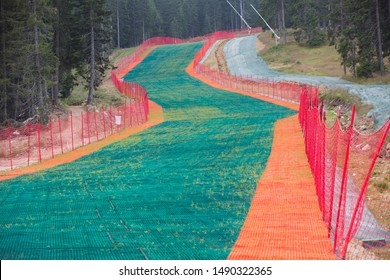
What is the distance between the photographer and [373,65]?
3856cm

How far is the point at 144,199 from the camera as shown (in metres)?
12.9

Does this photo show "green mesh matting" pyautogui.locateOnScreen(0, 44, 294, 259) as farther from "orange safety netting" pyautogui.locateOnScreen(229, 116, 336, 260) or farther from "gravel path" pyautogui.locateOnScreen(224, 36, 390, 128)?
"gravel path" pyautogui.locateOnScreen(224, 36, 390, 128)

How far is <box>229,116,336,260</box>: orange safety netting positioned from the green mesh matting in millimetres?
317

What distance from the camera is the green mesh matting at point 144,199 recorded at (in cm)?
934

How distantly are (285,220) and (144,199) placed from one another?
3.72m

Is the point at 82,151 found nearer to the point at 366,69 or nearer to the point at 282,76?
the point at 366,69

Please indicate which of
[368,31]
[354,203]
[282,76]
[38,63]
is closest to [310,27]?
[282,76]

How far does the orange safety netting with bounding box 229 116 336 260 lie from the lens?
29.3 ft

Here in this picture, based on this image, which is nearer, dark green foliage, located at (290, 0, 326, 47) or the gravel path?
the gravel path

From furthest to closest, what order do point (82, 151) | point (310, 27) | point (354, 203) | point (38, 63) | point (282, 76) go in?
1. point (310, 27)
2. point (282, 76)
3. point (38, 63)
4. point (82, 151)
5. point (354, 203)

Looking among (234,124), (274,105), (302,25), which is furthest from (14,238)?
(302,25)

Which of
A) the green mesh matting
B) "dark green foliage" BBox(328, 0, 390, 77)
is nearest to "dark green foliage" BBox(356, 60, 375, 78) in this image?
"dark green foliage" BBox(328, 0, 390, 77)

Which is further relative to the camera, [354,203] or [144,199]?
[144,199]

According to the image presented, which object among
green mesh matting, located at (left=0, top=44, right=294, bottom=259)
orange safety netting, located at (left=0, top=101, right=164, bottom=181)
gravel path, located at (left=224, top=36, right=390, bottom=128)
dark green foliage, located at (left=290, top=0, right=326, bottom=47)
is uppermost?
dark green foliage, located at (left=290, top=0, right=326, bottom=47)
